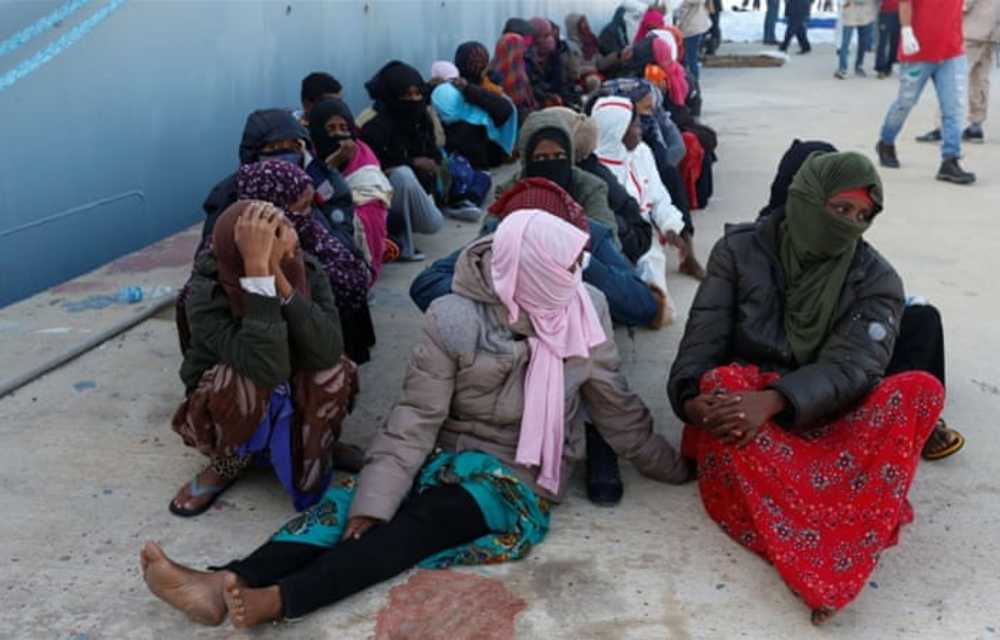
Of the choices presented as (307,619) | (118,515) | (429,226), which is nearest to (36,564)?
(118,515)

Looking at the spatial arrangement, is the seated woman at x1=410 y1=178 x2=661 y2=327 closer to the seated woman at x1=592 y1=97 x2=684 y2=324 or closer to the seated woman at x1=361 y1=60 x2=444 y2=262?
the seated woman at x1=592 y1=97 x2=684 y2=324

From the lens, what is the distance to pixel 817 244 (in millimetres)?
2734

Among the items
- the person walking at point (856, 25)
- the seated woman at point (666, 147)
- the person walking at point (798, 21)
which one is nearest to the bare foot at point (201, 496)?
the seated woman at point (666, 147)

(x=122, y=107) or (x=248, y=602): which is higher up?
(x=122, y=107)

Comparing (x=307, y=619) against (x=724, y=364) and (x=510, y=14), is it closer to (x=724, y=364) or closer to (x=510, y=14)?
(x=724, y=364)

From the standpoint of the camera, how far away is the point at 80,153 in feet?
15.5

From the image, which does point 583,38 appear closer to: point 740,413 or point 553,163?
point 553,163

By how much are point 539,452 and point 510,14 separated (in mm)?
10015

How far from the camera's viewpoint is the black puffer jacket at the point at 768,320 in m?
2.73

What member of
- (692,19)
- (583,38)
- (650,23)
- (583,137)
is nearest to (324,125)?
(583,137)

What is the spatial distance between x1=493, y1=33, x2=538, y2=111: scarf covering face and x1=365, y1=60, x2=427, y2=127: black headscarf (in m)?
3.00

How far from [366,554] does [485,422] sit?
52 cm

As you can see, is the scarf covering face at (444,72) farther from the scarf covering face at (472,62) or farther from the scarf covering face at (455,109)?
the scarf covering face at (455,109)

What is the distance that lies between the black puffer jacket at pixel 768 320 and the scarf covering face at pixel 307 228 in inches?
44.1
